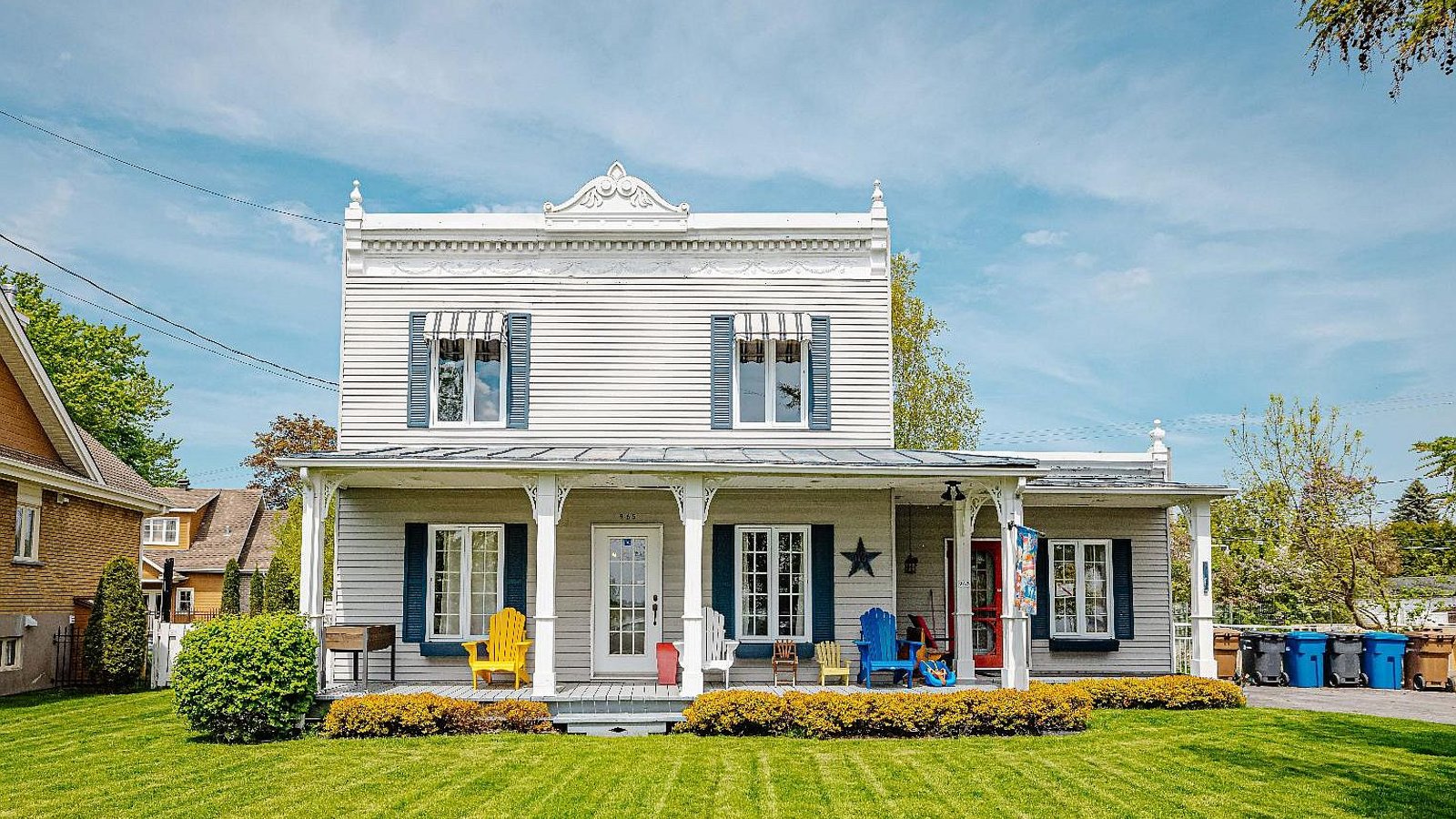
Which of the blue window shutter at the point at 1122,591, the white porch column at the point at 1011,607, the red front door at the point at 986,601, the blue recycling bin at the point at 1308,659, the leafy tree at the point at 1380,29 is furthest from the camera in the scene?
the blue window shutter at the point at 1122,591

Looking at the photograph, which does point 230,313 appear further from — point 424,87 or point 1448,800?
point 1448,800

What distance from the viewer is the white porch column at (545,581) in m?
12.6

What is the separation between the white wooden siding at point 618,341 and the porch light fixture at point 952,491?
124 centimetres

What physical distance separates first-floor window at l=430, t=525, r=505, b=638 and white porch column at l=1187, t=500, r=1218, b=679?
9.21 meters

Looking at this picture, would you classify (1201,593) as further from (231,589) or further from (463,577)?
(231,589)

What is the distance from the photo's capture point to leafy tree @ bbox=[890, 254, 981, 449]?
28.6 m

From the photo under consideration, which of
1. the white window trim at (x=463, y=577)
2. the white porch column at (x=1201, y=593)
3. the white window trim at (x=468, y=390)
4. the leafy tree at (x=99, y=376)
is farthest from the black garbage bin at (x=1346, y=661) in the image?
the leafy tree at (x=99, y=376)

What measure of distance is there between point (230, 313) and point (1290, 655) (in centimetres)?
2702

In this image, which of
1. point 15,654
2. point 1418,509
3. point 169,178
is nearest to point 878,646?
point 15,654

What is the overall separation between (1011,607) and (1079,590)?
372cm

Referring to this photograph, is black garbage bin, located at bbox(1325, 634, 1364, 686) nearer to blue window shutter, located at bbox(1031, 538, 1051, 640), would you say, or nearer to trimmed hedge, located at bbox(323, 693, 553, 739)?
blue window shutter, located at bbox(1031, 538, 1051, 640)

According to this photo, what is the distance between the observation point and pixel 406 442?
601 inches

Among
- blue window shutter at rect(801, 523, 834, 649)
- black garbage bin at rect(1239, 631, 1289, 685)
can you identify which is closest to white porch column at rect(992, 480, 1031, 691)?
blue window shutter at rect(801, 523, 834, 649)

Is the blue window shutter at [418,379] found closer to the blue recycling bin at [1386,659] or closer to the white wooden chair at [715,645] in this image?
the white wooden chair at [715,645]
